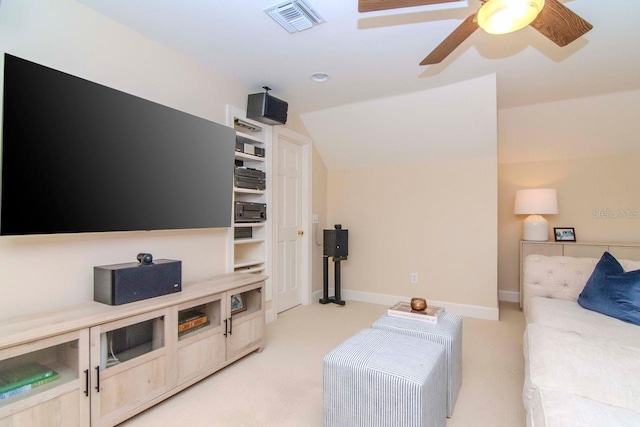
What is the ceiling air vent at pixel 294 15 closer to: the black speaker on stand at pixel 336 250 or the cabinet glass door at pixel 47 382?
the cabinet glass door at pixel 47 382

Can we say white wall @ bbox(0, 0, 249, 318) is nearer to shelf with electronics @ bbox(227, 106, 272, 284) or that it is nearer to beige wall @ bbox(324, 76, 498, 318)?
shelf with electronics @ bbox(227, 106, 272, 284)

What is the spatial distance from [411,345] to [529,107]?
3137 mm

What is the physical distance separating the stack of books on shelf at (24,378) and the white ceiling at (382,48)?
76.2 inches

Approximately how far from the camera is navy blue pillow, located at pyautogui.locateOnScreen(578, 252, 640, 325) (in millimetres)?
1999

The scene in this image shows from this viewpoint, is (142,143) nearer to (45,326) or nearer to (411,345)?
(45,326)

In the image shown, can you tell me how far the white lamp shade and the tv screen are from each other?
10.6 feet

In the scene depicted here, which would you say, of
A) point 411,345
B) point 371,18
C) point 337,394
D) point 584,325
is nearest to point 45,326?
point 337,394

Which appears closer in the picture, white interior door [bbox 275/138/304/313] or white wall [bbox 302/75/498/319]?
white wall [bbox 302/75/498/319]

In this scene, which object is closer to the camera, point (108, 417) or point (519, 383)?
point (108, 417)

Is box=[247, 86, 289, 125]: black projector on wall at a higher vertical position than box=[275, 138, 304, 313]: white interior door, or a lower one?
higher

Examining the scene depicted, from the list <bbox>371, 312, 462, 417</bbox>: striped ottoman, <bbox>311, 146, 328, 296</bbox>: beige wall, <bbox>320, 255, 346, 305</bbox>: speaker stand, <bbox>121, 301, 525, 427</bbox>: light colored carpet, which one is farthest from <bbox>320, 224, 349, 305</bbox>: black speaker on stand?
<bbox>371, 312, 462, 417</bbox>: striped ottoman

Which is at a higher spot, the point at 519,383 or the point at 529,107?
the point at 529,107

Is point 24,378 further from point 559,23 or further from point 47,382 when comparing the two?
point 559,23

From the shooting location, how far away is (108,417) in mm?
1616
